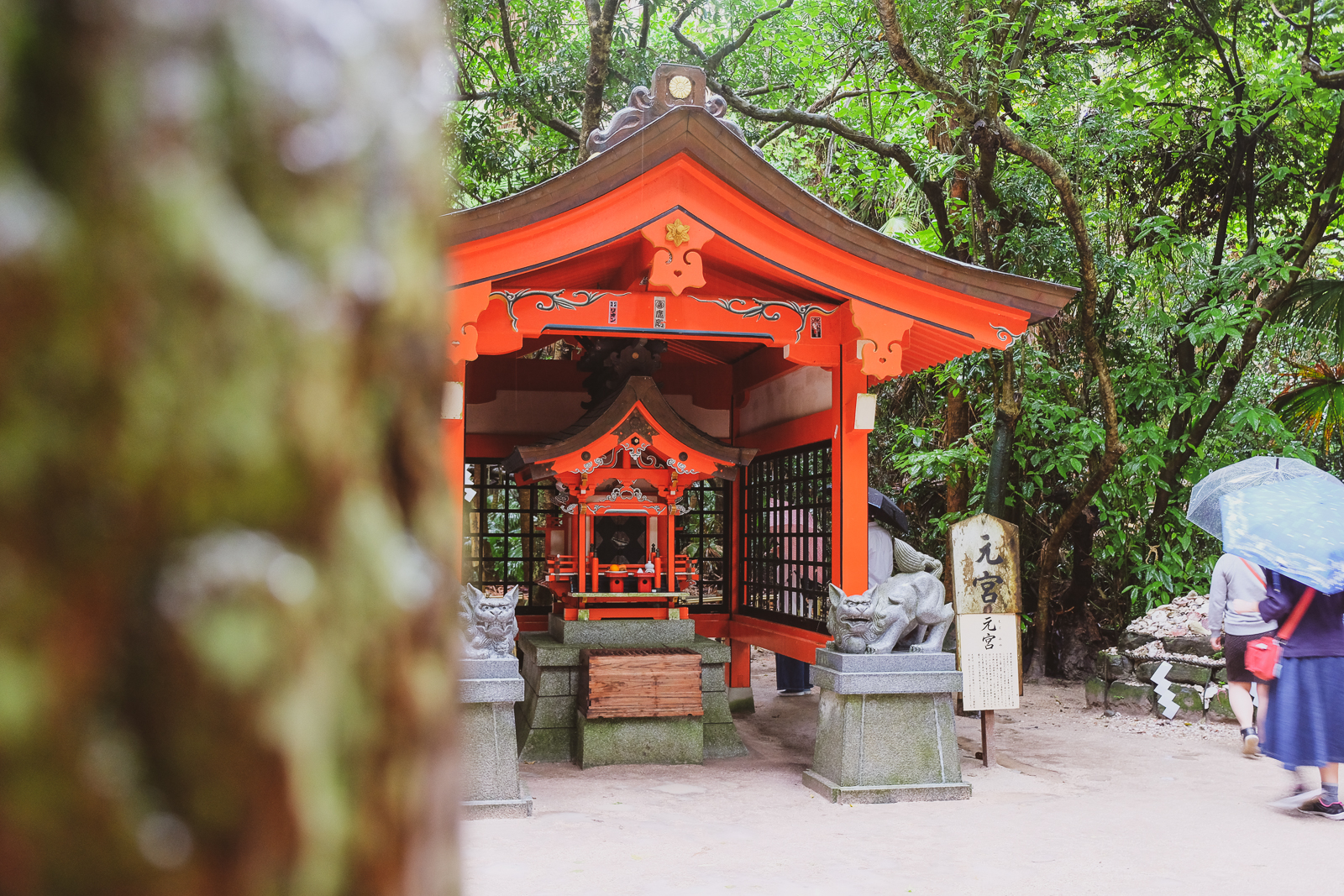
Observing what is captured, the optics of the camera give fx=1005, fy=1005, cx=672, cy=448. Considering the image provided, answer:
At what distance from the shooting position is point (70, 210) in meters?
0.34

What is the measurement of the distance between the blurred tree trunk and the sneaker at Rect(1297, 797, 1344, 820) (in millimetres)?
5968

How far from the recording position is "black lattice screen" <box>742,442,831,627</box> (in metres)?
6.83

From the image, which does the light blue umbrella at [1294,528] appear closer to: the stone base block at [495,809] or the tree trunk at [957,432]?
the stone base block at [495,809]

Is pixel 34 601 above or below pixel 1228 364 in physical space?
below

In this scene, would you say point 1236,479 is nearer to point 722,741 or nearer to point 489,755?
point 722,741

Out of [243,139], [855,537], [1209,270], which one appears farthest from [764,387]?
[243,139]

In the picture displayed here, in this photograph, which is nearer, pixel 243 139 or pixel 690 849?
pixel 243 139

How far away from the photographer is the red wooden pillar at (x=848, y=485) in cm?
605

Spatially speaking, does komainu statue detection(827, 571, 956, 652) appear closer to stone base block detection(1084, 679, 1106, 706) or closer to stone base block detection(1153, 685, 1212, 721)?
stone base block detection(1153, 685, 1212, 721)

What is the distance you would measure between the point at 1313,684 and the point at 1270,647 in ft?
0.90

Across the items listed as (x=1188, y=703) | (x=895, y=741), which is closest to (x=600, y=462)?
(x=895, y=741)

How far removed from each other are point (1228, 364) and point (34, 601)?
9.71 m

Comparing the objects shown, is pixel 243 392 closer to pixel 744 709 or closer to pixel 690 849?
pixel 690 849

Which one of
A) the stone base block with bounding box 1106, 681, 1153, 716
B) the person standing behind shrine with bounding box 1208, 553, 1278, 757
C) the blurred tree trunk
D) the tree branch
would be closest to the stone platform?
the person standing behind shrine with bounding box 1208, 553, 1278, 757
